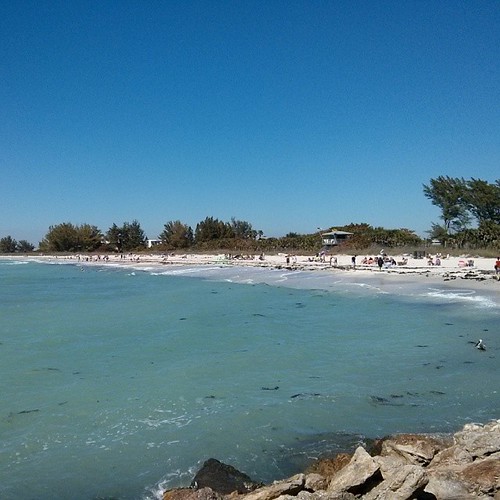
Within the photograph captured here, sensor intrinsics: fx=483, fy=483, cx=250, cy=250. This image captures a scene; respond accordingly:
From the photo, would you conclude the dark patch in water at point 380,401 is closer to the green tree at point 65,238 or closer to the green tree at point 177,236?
the green tree at point 177,236

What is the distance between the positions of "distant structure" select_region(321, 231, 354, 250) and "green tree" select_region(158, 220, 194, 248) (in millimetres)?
32433

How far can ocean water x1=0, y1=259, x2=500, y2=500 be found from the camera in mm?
6449

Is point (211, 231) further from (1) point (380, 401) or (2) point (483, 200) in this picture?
(1) point (380, 401)

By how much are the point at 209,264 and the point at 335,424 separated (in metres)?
49.7

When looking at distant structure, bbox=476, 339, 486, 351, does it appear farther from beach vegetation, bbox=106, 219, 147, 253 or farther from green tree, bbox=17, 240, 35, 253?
green tree, bbox=17, 240, 35, 253

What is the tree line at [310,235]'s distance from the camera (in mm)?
53312

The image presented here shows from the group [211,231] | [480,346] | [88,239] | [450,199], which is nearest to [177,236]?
[211,231]

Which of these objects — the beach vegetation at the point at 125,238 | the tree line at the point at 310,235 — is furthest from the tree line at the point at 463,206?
the beach vegetation at the point at 125,238

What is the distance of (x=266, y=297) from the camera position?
24.5 m

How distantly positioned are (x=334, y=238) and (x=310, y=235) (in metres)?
9.82

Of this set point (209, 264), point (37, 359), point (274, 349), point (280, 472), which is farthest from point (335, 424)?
point (209, 264)

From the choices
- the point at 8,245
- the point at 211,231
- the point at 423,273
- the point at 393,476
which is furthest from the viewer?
the point at 8,245

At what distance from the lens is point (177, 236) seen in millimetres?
88188

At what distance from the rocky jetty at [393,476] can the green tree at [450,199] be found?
57.3 meters
